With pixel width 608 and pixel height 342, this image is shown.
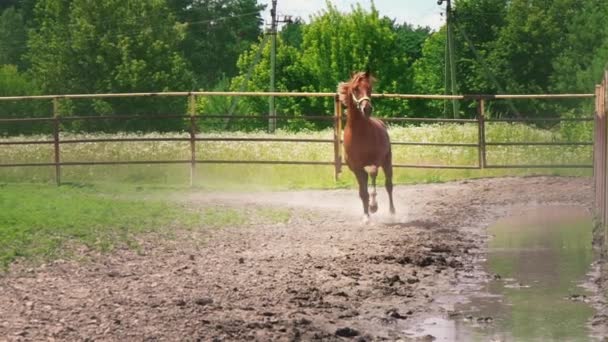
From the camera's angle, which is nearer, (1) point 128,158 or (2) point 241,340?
(2) point 241,340

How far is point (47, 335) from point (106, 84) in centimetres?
5224

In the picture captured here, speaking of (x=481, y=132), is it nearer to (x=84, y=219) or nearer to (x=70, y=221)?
(x=84, y=219)

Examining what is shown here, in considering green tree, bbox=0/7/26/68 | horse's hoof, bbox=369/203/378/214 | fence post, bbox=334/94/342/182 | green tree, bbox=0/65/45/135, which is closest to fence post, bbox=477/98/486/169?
fence post, bbox=334/94/342/182

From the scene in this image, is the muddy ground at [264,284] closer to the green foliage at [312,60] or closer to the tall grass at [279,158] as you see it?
the tall grass at [279,158]

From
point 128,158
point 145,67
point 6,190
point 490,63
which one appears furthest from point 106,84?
point 6,190

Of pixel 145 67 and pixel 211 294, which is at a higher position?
pixel 145 67

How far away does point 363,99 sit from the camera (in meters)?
12.3

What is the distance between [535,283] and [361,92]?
4.64 meters

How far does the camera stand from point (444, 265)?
9289 mm

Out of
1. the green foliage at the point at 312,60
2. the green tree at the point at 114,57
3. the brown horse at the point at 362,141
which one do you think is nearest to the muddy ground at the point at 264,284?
the brown horse at the point at 362,141

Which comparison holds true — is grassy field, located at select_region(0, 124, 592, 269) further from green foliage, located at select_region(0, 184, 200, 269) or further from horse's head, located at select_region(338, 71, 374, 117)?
horse's head, located at select_region(338, 71, 374, 117)

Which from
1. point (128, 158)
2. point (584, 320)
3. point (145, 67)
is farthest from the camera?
point (145, 67)

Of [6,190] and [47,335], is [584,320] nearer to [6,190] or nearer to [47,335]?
[47,335]

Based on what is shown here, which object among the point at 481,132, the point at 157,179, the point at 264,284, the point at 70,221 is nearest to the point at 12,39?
the point at 157,179
